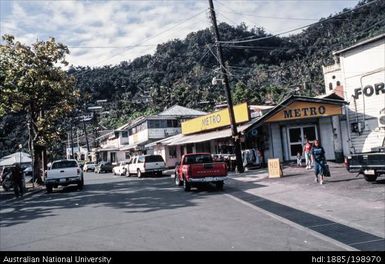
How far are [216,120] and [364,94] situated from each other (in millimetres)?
11785

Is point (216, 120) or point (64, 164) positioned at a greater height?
point (216, 120)

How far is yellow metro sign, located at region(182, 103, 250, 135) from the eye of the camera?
29092 millimetres

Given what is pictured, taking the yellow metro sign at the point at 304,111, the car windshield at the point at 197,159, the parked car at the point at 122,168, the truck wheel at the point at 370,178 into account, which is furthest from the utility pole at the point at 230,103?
the parked car at the point at 122,168

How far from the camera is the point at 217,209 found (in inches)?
484

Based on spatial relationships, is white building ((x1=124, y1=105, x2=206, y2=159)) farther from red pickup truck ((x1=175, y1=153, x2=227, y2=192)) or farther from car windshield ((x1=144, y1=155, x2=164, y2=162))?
red pickup truck ((x1=175, y1=153, x2=227, y2=192))

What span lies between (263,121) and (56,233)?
19.0m

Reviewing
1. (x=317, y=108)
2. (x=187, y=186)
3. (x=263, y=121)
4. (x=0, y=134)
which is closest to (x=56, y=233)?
(x=187, y=186)

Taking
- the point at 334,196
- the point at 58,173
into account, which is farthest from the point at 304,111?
the point at 58,173

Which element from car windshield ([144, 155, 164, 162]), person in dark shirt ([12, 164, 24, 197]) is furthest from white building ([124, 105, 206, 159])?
person in dark shirt ([12, 164, 24, 197])

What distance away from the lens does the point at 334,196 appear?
13180 mm

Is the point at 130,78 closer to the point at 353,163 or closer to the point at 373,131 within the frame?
the point at 373,131

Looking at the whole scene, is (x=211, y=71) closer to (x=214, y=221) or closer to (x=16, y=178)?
(x=16, y=178)

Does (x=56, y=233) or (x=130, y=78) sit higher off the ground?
(x=130, y=78)

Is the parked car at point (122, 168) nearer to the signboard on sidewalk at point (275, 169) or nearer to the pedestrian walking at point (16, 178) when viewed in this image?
the pedestrian walking at point (16, 178)
